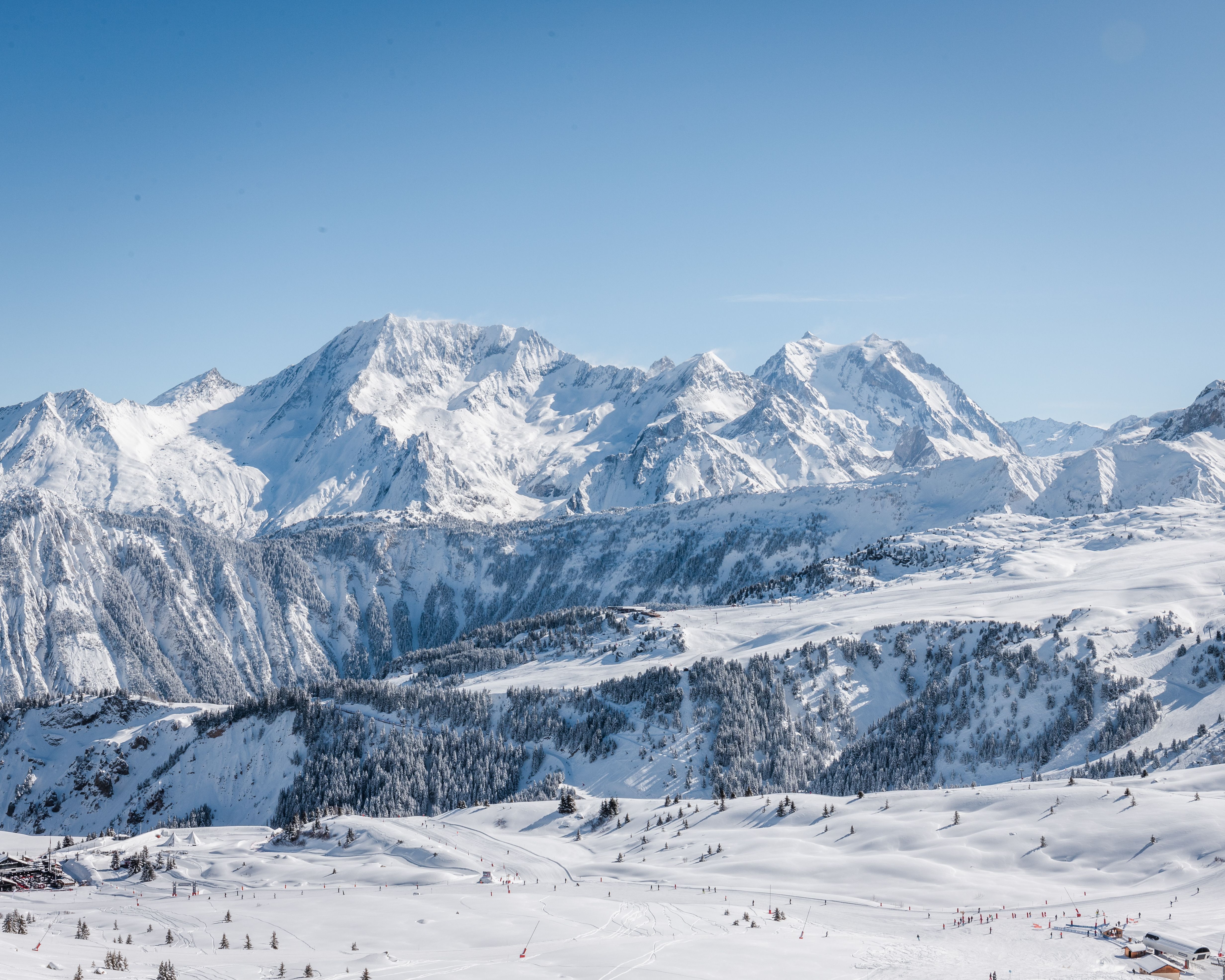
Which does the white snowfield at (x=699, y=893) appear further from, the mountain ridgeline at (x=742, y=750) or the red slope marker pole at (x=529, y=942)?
the mountain ridgeline at (x=742, y=750)

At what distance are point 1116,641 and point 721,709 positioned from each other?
79.3m

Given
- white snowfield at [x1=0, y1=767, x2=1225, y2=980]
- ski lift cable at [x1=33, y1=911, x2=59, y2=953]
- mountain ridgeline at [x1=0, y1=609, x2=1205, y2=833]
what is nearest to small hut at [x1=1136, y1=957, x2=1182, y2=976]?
white snowfield at [x1=0, y1=767, x2=1225, y2=980]

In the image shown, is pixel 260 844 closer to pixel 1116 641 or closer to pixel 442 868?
pixel 442 868

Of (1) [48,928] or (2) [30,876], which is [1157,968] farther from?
(2) [30,876]

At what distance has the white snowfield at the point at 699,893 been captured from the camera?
54.2m

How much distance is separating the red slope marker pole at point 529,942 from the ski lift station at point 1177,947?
117 ft

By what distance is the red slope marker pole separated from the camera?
56.6m

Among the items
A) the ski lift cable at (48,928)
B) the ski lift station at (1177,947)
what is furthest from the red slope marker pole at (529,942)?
the ski lift station at (1177,947)

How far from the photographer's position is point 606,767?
18462 centimetres

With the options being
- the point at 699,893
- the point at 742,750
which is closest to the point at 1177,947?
the point at 699,893

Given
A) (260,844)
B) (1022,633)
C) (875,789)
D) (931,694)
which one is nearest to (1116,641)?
(1022,633)

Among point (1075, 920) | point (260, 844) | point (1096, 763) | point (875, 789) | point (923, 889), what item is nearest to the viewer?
point (1075, 920)

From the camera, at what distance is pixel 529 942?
197 ft

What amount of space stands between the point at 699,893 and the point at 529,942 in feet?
63.1
